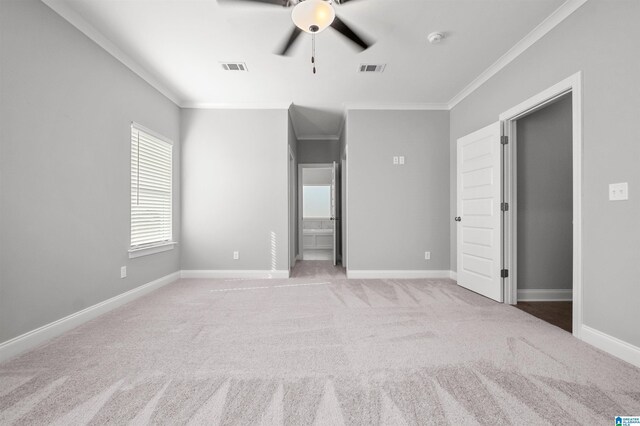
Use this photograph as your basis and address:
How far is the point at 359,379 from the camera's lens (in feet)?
5.68

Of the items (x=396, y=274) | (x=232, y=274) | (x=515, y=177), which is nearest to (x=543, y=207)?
(x=515, y=177)

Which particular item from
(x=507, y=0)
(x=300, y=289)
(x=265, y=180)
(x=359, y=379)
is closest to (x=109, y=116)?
(x=265, y=180)

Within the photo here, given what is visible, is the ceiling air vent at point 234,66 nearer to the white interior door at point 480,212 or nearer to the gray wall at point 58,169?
the gray wall at point 58,169

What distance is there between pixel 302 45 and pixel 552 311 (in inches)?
151

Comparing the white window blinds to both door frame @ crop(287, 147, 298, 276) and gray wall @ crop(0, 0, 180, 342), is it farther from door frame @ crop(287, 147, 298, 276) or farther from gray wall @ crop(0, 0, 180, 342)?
door frame @ crop(287, 147, 298, 276)

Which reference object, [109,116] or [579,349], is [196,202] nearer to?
[109,116]

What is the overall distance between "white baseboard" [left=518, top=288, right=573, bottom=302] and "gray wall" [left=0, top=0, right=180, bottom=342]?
4.64 meters

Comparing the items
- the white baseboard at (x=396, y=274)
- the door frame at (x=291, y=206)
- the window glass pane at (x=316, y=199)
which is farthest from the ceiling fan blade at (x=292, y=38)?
the window glass pane at (x=316, y=199)

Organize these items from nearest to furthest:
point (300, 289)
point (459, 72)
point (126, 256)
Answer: point (126, 256) → point (459, 72) → point (300, 289)

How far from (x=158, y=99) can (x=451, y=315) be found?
14.8 feet

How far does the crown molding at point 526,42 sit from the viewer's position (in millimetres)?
2410

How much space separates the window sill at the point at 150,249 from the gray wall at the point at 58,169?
0.33 ft

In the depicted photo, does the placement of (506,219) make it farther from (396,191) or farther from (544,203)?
(396,191)

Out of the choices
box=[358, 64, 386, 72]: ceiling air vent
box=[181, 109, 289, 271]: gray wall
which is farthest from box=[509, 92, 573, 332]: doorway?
box=[181, 109, 289, 271]: gray wall
